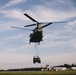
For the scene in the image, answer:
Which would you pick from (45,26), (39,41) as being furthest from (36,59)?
(45,26)

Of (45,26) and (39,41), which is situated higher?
(45,26)

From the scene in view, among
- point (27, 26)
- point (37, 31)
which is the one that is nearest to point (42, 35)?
point (37, 31)

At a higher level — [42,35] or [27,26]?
[27,26]

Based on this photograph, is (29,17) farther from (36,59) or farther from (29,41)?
(36,59)

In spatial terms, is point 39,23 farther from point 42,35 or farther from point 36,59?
point 36,59

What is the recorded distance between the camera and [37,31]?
52.2m

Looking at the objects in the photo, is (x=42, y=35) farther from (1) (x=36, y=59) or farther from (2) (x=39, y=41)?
(1) (x=36, y=59)

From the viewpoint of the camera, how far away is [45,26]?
56.2 meters

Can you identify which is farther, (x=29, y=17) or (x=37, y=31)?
(x=29, y=17)

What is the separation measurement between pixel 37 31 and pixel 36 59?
6677 millimetres

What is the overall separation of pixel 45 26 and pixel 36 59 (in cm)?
858

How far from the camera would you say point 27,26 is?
59719mm

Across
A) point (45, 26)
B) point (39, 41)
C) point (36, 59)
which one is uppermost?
point (45, 26)

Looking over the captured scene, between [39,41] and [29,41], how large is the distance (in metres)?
5.07
